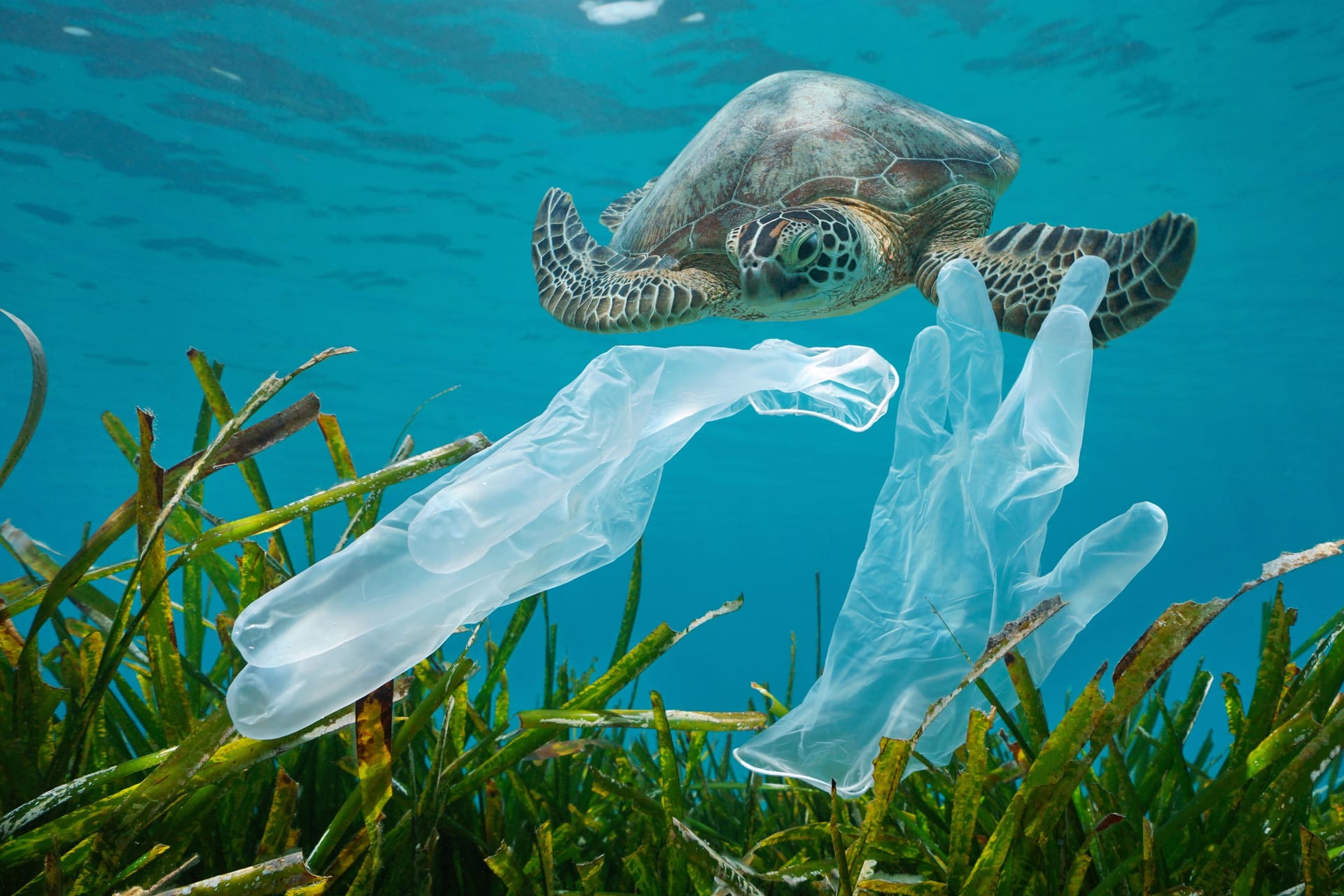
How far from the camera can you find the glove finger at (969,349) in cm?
123

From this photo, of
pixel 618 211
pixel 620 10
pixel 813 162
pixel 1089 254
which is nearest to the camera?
pixel 1089 254

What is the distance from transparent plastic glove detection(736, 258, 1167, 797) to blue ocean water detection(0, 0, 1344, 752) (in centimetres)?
226

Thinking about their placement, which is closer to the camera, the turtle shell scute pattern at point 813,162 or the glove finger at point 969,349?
the glove finger at point 969,349

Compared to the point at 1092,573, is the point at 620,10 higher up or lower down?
higher up

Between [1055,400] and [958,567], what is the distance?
11.2 inches

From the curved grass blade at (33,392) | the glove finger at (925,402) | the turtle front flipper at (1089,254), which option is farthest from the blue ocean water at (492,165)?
the curved grass blade at (33,392)

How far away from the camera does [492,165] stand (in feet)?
38.5

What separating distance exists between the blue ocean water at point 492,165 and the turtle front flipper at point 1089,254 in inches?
69.7

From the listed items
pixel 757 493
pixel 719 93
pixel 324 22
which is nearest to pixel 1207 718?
pixel 757 493

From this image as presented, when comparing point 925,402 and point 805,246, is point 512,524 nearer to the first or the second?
point 925,402


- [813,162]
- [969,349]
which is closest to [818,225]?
[813,162]

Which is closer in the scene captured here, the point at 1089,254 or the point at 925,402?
the point at 925,402

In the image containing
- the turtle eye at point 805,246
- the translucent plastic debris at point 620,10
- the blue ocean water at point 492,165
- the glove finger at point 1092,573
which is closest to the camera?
the glove finger at point 1092,573

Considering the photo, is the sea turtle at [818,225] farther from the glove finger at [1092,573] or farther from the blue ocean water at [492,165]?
the glove finger at [1092,573]
